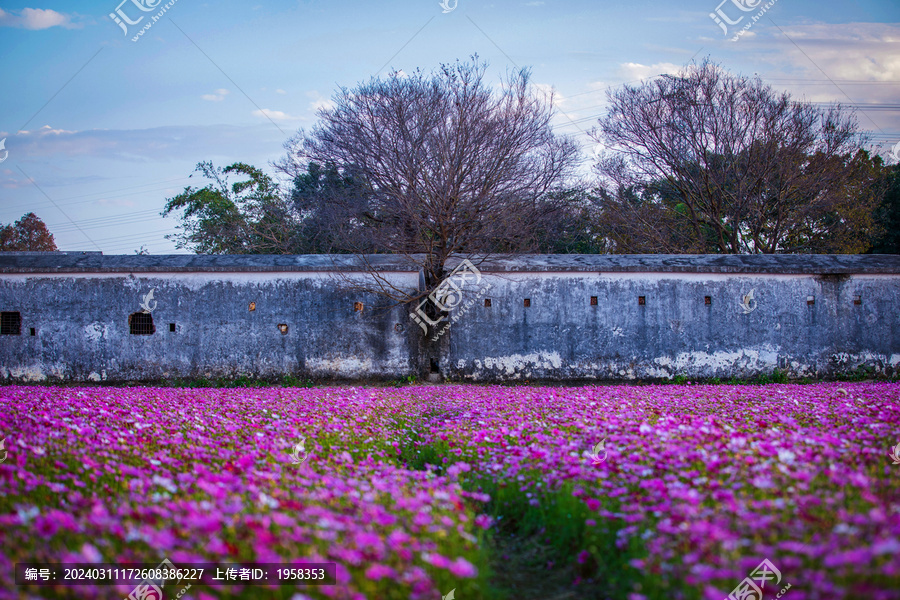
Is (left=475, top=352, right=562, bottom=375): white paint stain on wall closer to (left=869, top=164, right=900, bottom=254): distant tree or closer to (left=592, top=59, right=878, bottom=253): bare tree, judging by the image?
(left=592, top=59, right=878, bottom=253): bare tree

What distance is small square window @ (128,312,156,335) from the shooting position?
45.6 feet

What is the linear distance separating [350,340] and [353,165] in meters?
6.93

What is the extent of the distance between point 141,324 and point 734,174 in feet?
71.8

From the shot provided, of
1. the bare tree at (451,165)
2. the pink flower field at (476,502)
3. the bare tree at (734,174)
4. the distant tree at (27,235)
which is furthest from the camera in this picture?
the distant tree at (27,235)

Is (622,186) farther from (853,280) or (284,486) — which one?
(284,486)

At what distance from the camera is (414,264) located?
14180 millimetres

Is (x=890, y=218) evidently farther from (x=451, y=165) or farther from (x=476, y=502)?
(x=476, y=502)

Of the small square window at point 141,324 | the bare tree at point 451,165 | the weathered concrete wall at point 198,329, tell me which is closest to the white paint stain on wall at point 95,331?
the weathered concrete wall at point 198,329

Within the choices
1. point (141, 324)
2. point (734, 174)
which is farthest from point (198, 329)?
point (734, 174)

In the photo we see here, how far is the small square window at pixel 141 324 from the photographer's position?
45.6 feet

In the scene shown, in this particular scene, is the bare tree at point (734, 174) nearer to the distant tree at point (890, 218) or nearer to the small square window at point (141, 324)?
the distant tree at point (890, 218)

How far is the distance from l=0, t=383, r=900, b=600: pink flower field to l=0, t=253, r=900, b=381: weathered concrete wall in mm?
7478

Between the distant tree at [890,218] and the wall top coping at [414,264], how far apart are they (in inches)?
560

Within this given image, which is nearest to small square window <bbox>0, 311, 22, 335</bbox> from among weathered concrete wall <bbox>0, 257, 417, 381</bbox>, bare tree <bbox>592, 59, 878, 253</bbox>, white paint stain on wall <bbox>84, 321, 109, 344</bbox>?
weathered concrete wall <bbox>0, 257, 417, 381</bbox>
